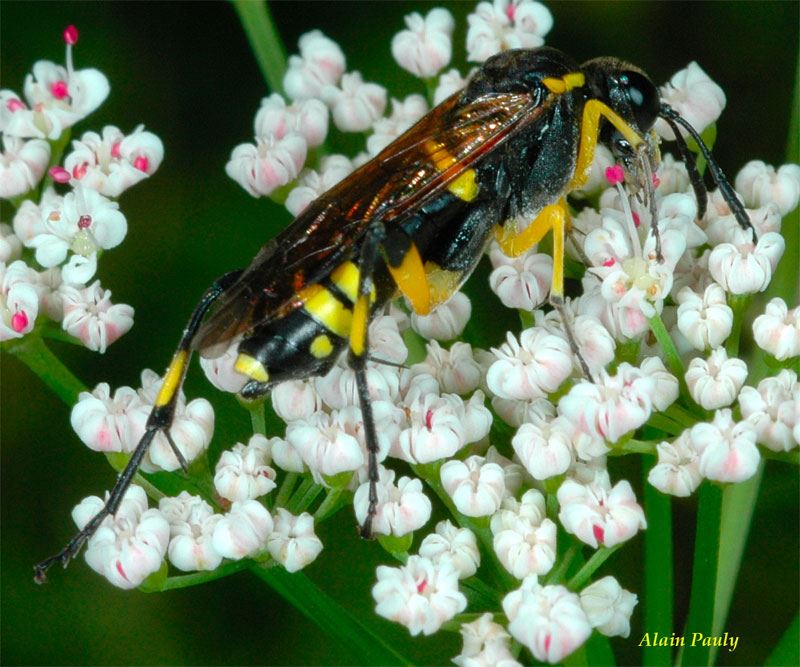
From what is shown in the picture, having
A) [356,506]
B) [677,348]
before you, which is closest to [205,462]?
[356,506]

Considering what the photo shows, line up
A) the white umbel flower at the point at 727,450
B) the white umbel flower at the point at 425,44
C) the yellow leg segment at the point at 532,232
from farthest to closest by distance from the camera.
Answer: the white umbel flower at the point at 425,44, the yellow leg segment at the point at 532,232, the white umbel flower at the point at 727,450

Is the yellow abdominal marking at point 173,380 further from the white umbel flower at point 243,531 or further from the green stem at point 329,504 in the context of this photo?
the green stem at point 329,504

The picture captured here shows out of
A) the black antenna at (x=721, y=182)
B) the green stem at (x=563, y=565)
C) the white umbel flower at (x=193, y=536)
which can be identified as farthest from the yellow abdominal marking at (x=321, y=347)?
the black antenna at (x=721, y=182)

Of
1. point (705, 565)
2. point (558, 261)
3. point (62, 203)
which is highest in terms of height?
point (62, 203)

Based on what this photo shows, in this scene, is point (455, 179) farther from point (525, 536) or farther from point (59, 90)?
point (59, 90)

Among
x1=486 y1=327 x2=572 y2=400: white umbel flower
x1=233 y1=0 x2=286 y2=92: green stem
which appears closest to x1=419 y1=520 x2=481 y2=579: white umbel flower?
x1=486 y1=327 x2=572 y2=400: white umbel flower

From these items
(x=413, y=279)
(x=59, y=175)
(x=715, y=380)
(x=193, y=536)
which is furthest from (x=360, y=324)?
(x=59, y=175)

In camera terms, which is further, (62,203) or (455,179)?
(62,203)
